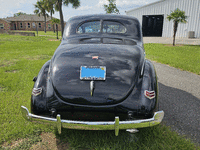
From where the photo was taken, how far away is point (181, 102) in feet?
12.7

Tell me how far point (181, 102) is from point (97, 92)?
258cm

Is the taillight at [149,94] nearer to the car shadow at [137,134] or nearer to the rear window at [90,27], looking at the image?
the car shadow at [137,134]

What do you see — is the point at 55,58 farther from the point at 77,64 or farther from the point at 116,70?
the point at 116,70

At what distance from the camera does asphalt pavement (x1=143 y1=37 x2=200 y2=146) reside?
2893 mm

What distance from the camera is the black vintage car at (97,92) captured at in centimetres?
211

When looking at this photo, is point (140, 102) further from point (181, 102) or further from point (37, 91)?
point (181, 102)

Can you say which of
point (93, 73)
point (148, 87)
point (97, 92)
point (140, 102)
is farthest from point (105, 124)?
point (148, 87)

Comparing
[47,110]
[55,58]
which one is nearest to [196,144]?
[47,110]

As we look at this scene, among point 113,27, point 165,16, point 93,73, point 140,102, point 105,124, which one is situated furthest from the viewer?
point 165,16

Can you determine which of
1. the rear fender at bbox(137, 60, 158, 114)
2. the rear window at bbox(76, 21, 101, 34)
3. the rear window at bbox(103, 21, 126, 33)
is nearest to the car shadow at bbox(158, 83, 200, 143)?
the rear fender at bbox(137, 60, 158, 114)

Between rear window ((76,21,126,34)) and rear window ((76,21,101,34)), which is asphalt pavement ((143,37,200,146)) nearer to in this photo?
rear window ((76,21,126,34))

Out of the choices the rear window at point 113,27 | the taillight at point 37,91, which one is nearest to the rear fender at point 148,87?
the rear window at point 113,27

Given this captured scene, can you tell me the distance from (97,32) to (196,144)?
2511 mm

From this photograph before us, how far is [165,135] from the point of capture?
104 inches
